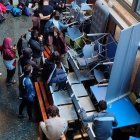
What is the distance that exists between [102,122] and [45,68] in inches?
67.5

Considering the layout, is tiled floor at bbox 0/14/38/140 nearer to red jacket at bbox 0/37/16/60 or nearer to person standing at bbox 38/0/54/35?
red jacket at bbox 0/37/16/60

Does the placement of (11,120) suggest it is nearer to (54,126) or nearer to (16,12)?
(54,126)

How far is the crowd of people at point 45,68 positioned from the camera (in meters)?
4.46

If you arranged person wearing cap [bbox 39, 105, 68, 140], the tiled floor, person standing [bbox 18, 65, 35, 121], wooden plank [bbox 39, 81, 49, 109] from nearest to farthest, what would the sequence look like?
person wearing cap [bbox 39, 105, 68, 140] < person standing [bbox 18, 65, 35, 121] < the tiled floor < wooden plank [bbox 39, 81, 49, 109]

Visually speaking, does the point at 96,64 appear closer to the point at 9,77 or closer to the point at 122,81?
the point at 122,81

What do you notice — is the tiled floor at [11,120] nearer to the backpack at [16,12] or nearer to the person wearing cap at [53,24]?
the person wearing cap at [53,24]

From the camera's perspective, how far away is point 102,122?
4590mm

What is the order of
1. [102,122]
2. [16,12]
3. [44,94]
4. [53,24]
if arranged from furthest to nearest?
[16,12]
[53,24]
[44,94]
[102,122]

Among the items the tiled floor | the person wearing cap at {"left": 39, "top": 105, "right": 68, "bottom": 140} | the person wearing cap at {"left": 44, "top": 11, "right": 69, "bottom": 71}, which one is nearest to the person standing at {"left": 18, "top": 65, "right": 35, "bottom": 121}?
the tiled floor

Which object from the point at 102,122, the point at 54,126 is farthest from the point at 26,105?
the point at 102,122

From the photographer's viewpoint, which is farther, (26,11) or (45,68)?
(26,11)

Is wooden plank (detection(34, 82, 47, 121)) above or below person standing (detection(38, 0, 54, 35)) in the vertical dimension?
below

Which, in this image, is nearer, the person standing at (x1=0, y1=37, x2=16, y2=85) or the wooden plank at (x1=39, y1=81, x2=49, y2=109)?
the wooden plank at (x1=39, y1=81, x2=49, y2=109)

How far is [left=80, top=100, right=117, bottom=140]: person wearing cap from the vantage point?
459cm
